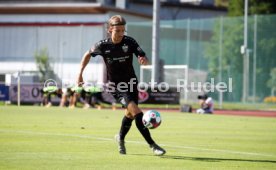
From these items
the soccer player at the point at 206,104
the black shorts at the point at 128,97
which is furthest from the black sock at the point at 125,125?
the soccer player at the point at 206,104

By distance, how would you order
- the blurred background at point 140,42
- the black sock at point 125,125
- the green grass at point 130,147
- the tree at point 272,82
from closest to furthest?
the green grass at point 130,147 → the black sock at point 125,125 → the tree at point 272,82 → the blurred background at point 140,42

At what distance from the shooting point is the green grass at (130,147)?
11.6 metres

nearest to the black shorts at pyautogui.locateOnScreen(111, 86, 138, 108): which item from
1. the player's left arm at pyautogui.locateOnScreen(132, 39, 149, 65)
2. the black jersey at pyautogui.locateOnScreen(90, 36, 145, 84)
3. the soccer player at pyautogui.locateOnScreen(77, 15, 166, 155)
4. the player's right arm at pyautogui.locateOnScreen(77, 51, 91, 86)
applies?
the soccer player at pyautogui.locateOnScreen(77, 15, 166, 155)

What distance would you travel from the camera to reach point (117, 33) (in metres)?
13.1

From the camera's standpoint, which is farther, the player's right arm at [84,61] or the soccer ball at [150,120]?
the player's right arm at [84,61]

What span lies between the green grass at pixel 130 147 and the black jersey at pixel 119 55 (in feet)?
4.50

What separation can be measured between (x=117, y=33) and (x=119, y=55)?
0.47 m

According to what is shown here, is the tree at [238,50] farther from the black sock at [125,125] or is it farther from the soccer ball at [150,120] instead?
the soccer ball at [150,120]

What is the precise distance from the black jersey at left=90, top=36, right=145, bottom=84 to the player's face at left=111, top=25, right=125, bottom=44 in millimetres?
104

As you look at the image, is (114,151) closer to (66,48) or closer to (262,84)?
(262,84)

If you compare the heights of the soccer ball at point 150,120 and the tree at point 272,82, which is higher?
the soccer ball at point 150,120

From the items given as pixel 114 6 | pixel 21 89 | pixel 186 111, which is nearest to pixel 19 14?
pixel 114 6

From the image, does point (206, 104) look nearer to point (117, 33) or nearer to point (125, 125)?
point (125, 125)

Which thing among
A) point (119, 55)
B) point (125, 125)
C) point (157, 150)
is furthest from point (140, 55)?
point (157, 150)
